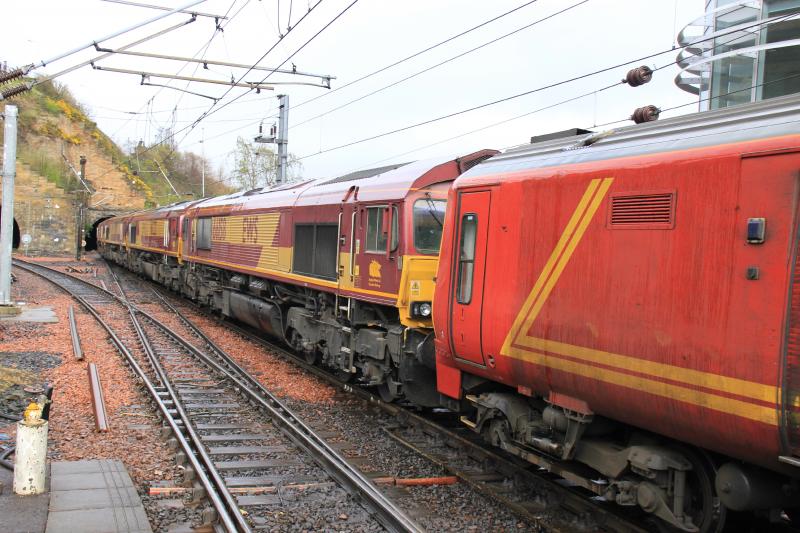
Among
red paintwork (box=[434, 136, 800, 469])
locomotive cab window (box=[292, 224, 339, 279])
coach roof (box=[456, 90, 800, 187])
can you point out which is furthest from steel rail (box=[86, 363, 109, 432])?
coach roof (box=[456, 90, 800, 187])

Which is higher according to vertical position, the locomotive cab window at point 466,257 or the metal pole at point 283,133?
the metal pole at point 283,133

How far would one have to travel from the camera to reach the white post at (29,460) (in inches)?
227

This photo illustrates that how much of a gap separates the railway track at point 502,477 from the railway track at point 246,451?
1024 millimetres

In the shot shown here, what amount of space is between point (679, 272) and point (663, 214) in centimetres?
44

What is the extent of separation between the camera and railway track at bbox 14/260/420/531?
20.5 feet

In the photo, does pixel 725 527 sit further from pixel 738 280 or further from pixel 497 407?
pixel 497 407

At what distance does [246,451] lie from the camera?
7984 mm

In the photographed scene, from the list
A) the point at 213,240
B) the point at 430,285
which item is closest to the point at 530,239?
the point at 430,285

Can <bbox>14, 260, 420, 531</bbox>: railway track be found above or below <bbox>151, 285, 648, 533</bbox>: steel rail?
below

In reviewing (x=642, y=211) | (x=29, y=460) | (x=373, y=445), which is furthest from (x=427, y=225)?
(x=29, y=460)

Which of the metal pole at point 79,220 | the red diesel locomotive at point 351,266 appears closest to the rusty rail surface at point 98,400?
the red diesel locomotive at point 351,266

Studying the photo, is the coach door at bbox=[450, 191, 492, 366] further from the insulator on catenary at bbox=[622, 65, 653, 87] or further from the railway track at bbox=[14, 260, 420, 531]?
the insulator on catenary at bbox=[622, 65, 653, 87]

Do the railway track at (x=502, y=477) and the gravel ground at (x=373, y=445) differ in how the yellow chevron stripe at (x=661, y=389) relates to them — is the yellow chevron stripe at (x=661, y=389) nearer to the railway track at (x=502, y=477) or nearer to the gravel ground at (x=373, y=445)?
the railway track at (x=502, y=477)

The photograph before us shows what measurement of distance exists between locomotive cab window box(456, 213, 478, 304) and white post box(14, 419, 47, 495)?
400 centimetres
